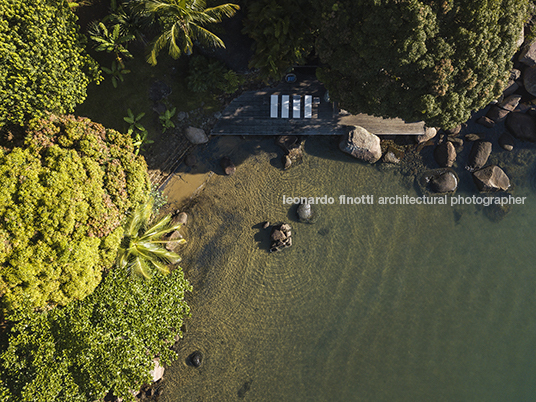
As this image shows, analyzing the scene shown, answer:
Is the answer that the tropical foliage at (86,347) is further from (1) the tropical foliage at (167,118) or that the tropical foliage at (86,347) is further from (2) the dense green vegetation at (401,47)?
(2) the dense green vegetation at (401,47)

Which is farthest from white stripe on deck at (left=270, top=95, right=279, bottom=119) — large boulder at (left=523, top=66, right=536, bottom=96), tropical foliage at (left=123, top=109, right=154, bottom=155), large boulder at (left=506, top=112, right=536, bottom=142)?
large boulder at (left=523, top=66, right=536, bottom=96)

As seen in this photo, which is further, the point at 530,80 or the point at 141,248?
the point at 530,80

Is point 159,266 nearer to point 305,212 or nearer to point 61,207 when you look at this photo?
point 61,207

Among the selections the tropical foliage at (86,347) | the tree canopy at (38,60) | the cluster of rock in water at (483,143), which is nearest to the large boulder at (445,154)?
the cluster of rock in water at (483,143)

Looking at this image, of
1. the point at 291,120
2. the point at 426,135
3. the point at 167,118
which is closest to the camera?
the point at 167,118

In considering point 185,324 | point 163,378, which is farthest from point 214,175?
point 163,378

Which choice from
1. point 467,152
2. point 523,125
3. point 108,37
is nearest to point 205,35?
point 108,37

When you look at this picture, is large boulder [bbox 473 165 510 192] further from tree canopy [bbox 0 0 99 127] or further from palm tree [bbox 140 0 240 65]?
tree canopy [bbox 0 0 99 127]

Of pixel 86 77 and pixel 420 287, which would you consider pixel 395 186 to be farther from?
pixel 86 77
